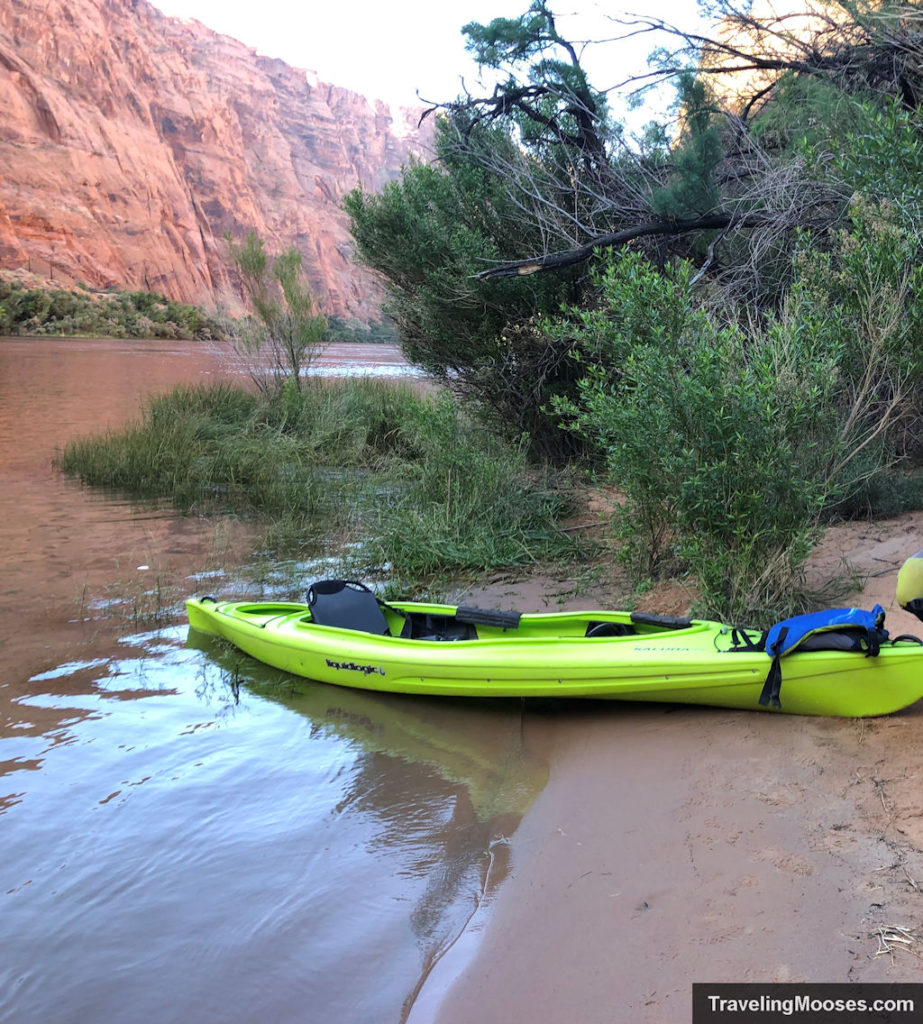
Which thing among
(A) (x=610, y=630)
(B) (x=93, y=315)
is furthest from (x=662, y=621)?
(B) (x=93, y=315)

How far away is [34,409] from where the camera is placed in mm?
16188

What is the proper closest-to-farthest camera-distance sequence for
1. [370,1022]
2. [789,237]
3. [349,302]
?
[370,1022] < [789,237] < [349,302]

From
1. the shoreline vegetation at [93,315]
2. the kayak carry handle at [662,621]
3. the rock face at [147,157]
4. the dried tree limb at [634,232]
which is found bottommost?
the kayak carry handle at [662,621]

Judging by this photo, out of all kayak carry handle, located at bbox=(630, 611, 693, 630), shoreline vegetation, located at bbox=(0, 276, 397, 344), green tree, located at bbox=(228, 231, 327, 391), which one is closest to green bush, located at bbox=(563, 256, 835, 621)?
kayak carry handle, located at bbox=(630, 611, 693, 630)

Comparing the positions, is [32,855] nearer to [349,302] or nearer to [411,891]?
[411,891]

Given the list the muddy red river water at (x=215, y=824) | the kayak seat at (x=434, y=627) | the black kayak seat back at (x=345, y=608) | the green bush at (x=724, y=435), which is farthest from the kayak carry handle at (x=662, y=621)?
the black kayak seat back at (x=345, y=608)

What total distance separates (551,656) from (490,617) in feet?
2.18

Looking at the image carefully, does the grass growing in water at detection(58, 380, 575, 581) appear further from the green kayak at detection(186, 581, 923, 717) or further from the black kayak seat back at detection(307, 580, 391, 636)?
the green kayak at detection(186, 581, 923, 717)

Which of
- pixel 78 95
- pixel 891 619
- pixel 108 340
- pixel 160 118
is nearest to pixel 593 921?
pixel 891 619

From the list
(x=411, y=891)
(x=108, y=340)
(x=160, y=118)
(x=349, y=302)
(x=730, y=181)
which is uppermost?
(x=160, y=118)

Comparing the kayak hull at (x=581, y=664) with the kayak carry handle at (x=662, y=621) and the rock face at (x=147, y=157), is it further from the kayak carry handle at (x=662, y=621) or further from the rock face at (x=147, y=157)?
the rock face at (x=147, y=157)

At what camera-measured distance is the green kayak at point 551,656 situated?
350cm

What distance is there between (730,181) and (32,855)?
7941 millimetres

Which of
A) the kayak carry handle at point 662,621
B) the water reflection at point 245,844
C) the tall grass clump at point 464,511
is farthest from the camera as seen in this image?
the tall grass clump at point 464,511
